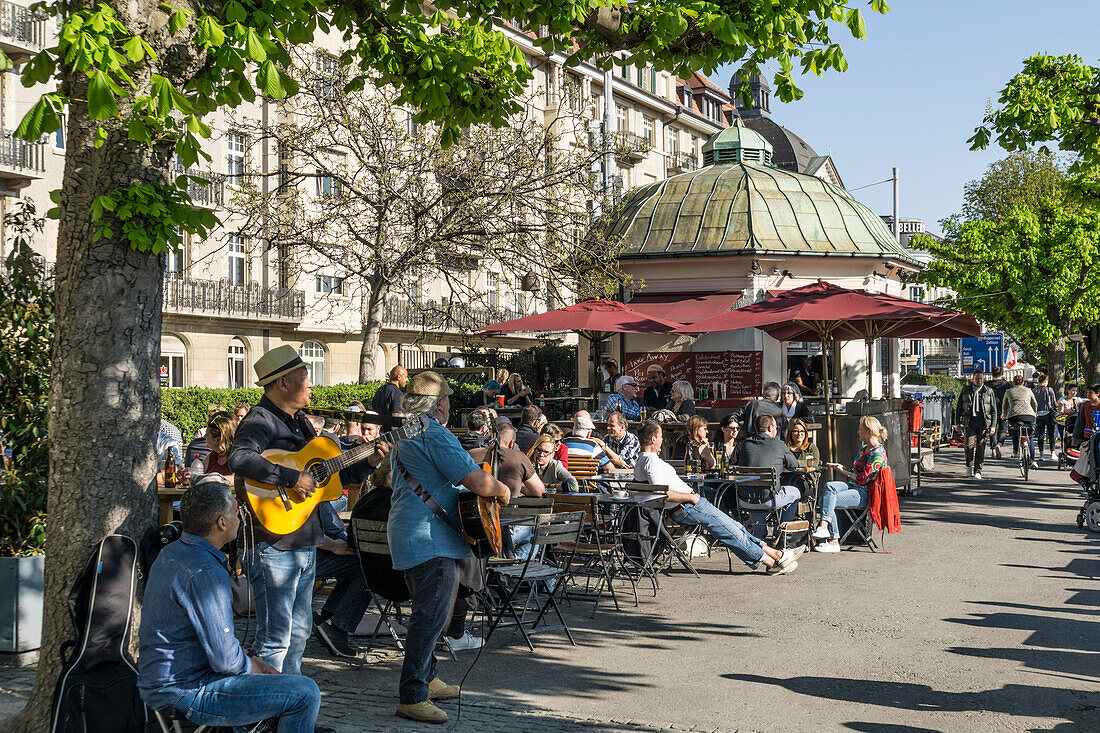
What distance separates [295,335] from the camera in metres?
42.2

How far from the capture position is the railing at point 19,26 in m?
31.0

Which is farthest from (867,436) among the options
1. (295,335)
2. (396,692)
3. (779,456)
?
(295,335)

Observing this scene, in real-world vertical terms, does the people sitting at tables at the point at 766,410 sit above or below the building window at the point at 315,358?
below

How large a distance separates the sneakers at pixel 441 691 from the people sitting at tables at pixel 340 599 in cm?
126

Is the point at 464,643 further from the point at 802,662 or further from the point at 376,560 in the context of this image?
the point at 802,662

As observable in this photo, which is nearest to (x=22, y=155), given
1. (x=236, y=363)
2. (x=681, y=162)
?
(x=236, y=363)

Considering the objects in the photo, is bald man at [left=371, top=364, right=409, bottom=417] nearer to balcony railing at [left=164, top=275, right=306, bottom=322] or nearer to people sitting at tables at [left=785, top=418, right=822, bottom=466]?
people sitting at tables at [left=785, top=418, right=822, bottom=466]

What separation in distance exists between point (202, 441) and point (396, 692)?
624 cm

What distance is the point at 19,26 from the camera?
1245 inches

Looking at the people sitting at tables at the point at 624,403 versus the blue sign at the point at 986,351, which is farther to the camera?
the blue sign at the point at 986,351

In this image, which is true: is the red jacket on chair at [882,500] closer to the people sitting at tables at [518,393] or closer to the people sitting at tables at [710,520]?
the people sitting at tables at [710,520]

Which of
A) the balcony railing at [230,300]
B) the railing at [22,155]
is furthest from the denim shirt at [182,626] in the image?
the balcony railing at [230,300]

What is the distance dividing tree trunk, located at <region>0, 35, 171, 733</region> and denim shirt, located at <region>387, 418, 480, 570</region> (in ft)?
4.28

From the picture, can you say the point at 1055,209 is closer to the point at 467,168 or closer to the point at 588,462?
the point at 467,168
